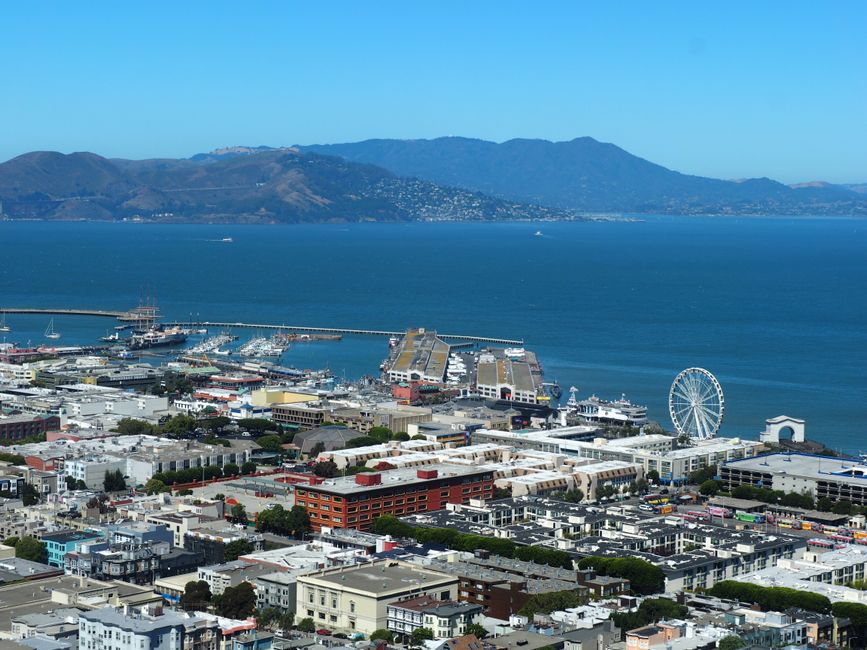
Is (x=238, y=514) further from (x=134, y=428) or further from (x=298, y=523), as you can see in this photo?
(x=134, y=428)

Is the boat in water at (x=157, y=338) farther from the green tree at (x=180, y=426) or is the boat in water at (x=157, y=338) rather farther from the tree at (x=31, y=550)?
the tree at (x=31, y=550)

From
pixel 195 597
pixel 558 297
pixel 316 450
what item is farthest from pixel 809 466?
pixel 558 297

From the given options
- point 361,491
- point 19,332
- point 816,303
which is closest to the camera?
point 361,491

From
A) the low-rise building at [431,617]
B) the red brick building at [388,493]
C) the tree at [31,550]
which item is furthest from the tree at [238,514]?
the low-rise building at [431,617]

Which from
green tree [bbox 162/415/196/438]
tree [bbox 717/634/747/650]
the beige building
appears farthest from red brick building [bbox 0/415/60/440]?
tree [bbox 717/634/747/650]

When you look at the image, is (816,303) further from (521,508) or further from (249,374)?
(521,508)

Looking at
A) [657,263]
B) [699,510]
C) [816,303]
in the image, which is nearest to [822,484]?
[699,510]

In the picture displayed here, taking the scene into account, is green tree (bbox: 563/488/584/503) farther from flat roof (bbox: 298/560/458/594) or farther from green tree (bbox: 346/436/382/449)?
flat roof (bbox: 298/560/458/594)
